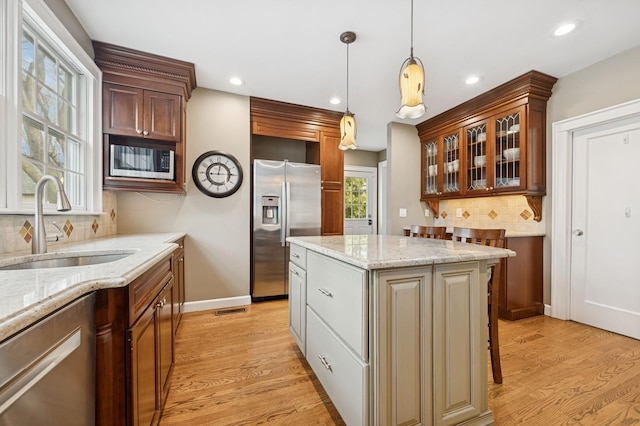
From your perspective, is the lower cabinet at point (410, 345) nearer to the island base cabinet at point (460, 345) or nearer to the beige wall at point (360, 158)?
the island base cabinet at point (460, 345)

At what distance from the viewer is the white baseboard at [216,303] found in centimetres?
300

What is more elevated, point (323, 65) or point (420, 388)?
point (323, 65)

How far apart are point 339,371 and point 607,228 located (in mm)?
2952

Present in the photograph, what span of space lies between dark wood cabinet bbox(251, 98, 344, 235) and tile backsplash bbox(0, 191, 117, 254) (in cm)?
186

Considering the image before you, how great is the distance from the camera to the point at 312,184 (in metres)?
3.57

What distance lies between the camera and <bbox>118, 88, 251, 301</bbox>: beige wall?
2893 millimetres

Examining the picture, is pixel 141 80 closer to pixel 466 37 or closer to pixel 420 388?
pixel 466 37

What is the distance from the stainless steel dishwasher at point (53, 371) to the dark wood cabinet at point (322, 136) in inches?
117

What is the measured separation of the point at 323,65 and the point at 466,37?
127 cm

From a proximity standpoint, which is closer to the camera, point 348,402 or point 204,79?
point 348,402

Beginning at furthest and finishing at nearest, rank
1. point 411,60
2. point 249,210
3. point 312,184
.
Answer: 1. point 312,184
2. point 249,210
3. point 411,60

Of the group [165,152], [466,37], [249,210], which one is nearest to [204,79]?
[165,152]

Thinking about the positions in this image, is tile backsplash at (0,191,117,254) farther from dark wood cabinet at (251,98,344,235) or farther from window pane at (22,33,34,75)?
dark wood cabinet at (251,98,344,235)

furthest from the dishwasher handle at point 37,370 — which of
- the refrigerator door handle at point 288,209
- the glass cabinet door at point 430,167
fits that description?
the glass cabinet door at point 430,167
